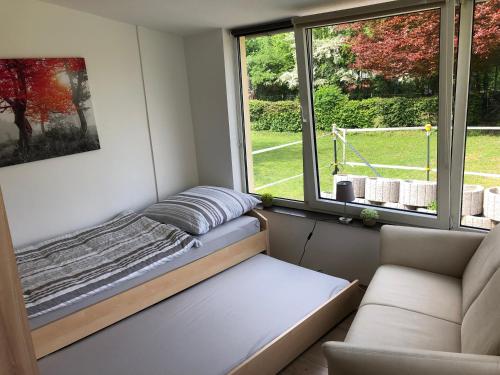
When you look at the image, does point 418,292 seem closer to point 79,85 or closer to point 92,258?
point 92,258

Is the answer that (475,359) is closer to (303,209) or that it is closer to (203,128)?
(303,209)

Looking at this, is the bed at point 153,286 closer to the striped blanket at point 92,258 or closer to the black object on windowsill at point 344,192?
the striped blanket at point 92,258

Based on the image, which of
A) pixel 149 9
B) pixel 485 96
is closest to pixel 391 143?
pixel 485 96

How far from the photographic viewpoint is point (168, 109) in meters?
3.81

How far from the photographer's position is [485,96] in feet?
8.20

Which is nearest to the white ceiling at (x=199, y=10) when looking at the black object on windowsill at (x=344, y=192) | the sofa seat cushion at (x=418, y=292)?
the black object on windowsill at (x=344, y=192)

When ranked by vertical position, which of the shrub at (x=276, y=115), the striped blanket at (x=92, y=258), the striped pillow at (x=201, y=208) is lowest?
the striped blanket at (x=92, y=258)

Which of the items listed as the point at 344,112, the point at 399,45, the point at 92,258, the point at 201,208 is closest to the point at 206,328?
the point at 92,258

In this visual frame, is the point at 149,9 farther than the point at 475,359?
Yes

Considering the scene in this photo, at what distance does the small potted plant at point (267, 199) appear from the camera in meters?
3.69

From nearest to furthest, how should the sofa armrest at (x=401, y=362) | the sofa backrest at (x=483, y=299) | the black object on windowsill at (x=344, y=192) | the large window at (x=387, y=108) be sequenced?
the sofa armrest at (x=401, y=362) < the sofa backrest at (x=483, y=299) < the large window at (x=387, y=108) < the black object on windowsill at (x=344, y=192)

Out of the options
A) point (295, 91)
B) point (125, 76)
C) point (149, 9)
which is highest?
point (149, 9)

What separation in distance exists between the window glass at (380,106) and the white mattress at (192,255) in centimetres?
Result: 77

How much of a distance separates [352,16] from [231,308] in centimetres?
204
